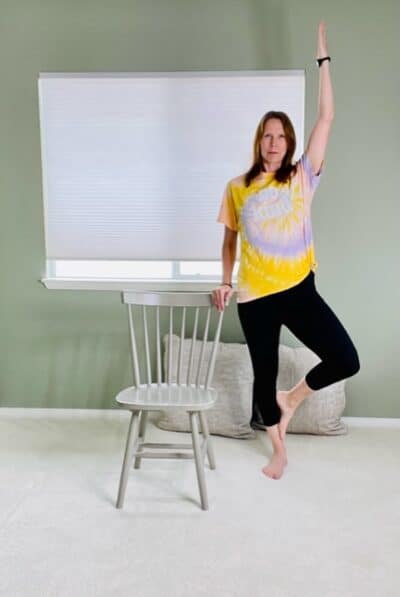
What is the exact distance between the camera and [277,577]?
155 cm

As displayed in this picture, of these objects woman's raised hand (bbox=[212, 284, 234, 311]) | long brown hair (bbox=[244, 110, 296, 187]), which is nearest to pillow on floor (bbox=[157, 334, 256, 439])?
woman's raised hand (bbox=[212, 284, 234, 311])

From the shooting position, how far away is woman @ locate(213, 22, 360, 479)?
2.14 metres

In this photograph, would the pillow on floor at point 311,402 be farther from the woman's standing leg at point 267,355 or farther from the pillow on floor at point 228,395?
the woman's standing leg at point 267,355

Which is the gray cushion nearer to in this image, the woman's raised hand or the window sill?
the window sill

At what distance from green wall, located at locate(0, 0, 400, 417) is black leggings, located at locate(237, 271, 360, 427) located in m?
0.63

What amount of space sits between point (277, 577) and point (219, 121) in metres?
2.10

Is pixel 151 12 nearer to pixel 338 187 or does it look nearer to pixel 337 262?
pixel 338 187

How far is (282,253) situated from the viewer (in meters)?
2.16

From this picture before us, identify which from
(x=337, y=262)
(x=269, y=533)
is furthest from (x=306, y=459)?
(x=337, y=262)

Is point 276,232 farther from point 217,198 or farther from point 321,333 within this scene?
point 217,198

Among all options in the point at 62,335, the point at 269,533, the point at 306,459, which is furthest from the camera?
the point at 62,335

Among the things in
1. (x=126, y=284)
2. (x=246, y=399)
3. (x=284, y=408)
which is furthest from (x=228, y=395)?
(x=126, y=284)

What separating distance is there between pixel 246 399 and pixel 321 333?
70 cm

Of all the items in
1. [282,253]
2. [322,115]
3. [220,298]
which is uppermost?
[322,115]
